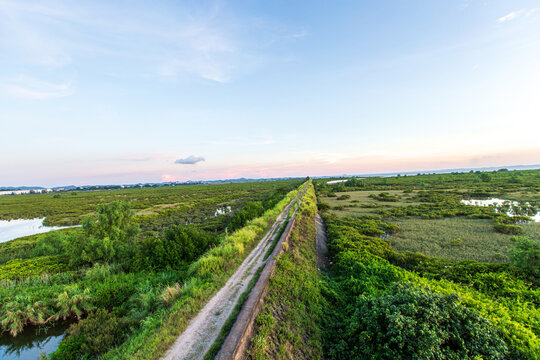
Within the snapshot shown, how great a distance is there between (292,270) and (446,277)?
708 cm

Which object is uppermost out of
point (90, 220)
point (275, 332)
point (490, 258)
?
point (90, 220)

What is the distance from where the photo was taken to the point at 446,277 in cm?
942

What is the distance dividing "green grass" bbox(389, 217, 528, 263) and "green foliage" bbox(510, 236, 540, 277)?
3.32 meters

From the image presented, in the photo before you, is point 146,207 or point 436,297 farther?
point 146,207

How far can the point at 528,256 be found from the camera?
895 cm

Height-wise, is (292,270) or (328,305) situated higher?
(292,270)

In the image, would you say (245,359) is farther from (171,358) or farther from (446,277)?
(446,277)

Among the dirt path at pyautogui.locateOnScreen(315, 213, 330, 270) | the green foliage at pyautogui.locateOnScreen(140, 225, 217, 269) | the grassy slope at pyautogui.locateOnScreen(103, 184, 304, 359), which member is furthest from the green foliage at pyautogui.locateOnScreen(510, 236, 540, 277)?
the green foliage at pyautogui.locateOnScreen(140, 225, 217, 269)

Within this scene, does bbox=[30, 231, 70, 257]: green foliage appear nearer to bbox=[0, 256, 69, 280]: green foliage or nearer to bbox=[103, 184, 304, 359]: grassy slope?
bbox=[0, 256, 69, 280]: green foliage

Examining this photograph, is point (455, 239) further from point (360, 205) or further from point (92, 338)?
point (92, 338)

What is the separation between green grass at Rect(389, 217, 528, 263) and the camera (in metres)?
12.9

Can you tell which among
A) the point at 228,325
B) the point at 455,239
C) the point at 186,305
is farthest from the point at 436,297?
the point at 455,239

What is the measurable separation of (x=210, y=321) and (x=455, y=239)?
60.4 feet

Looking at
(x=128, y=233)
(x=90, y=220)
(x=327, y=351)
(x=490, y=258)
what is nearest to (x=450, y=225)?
(x=490, y=258)
